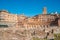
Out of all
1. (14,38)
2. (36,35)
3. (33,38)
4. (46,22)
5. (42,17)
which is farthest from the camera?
(42,17)

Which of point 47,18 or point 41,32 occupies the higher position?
point 47,18

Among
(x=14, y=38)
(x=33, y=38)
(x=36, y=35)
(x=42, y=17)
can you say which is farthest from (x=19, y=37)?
(x=42, y=17)

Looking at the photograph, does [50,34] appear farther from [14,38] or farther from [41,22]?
[41,22]

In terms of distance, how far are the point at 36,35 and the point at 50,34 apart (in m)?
2.03

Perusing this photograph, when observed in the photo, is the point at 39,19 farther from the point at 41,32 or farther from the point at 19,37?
the point at 19,37

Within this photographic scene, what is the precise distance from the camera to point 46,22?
48969 mm

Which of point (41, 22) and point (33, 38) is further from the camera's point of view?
point (41, 22)

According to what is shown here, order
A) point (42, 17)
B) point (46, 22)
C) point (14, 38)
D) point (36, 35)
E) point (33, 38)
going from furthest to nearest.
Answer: point (42, 17) < point (46, 22) < point (36, 35) < point (33, 38) < point (14, 38)

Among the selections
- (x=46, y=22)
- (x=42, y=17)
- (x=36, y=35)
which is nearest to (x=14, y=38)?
(x=36, y=35)

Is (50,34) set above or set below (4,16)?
below

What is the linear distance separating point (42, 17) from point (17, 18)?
260 inches

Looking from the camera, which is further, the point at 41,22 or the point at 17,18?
the point at 17,18

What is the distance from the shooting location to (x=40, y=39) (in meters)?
29.0

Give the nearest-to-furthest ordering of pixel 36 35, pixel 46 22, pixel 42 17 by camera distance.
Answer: pixel 36 35 < pixel 46 22 < pixel 42 17
